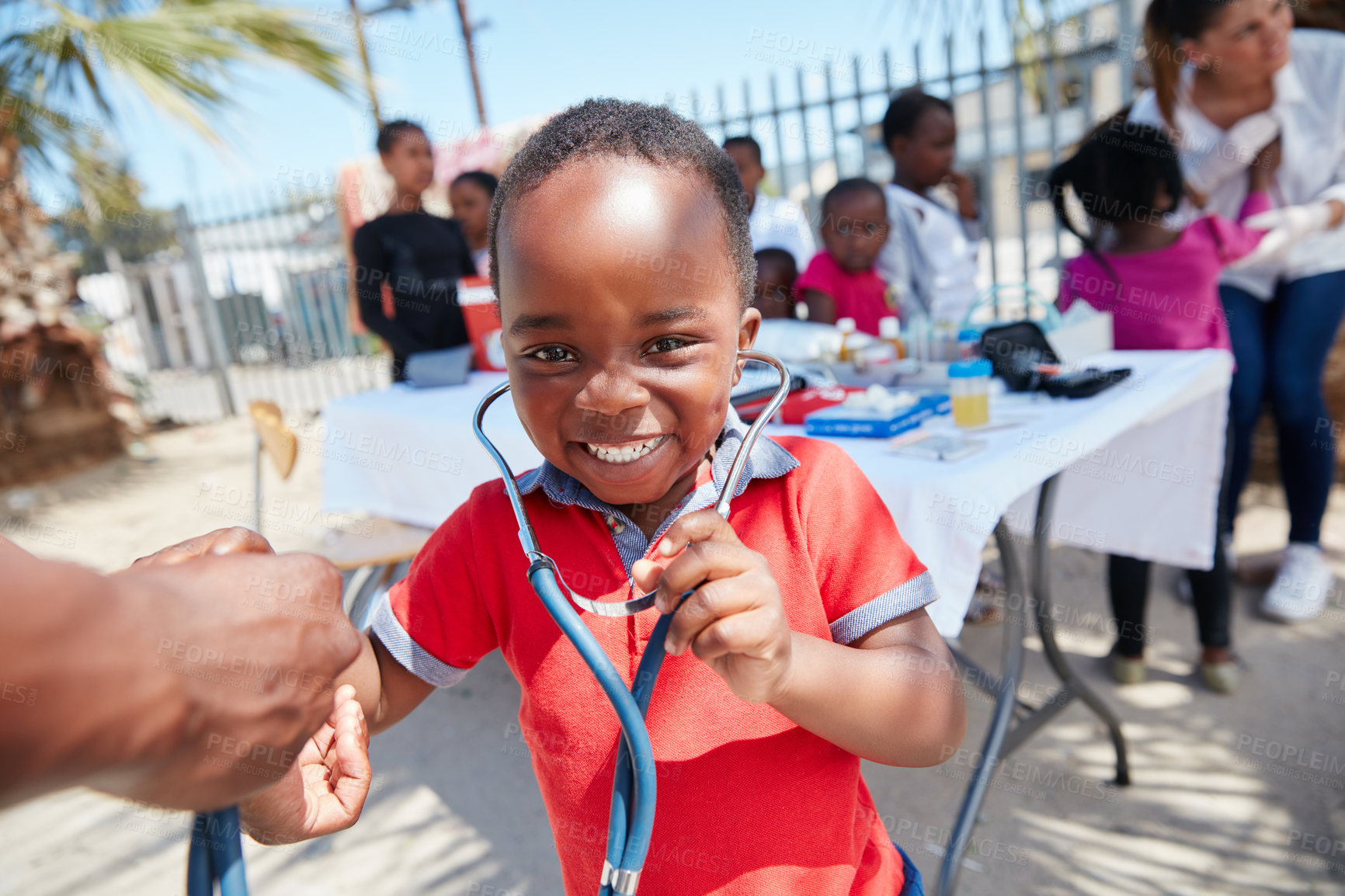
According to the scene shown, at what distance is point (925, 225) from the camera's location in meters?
3.44

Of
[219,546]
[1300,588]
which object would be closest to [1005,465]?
[219,546]

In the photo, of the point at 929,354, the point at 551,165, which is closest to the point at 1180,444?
the point at 929,354

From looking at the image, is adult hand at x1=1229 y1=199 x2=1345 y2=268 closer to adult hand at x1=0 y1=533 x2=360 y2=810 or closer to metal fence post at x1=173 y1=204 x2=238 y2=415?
adult hand at x1=0 y1=533 x2=360 y2=810

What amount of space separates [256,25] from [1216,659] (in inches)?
239

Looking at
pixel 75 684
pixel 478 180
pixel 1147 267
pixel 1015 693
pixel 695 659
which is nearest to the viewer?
pixel 75 684

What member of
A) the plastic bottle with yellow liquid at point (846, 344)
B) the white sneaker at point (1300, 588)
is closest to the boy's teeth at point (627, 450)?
the plastic bottle with yellow liquid at point (846, 344)

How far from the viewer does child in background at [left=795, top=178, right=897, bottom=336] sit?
10.8 ft

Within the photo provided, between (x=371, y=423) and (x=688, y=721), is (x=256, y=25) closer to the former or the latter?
(x=371, y=423)

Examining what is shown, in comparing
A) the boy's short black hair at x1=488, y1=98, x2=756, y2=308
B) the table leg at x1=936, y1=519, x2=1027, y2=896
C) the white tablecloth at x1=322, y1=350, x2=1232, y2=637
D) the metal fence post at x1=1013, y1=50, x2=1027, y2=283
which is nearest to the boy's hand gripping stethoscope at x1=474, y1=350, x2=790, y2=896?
the boy's short black hair at x1=488, y1=98, x2=756, y2=308

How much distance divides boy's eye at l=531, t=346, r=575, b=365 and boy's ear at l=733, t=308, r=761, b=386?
0.21 m

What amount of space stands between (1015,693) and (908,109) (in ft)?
9.01

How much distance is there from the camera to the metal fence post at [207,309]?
9273mm

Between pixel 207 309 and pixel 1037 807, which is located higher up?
pixel 207 309

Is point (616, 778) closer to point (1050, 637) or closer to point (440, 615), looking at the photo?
point (440, 615)
